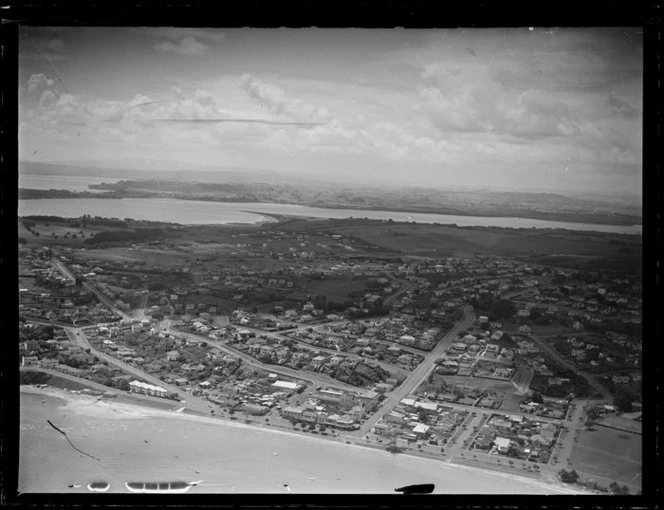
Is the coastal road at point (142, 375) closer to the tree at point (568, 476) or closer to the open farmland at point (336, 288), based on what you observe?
the open farmland at point (336, 288)

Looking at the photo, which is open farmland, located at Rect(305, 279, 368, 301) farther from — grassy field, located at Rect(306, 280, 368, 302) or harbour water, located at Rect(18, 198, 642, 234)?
harbour water, located at Rect(18, 198, 642, 234)

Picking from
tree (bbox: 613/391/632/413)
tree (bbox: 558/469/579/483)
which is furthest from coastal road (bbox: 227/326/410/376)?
tree (bbox: 613/391/632/413)

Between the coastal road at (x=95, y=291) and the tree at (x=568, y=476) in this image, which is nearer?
the tree at (x=568, y=476)

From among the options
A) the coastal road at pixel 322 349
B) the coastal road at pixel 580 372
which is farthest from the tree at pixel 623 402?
the coastal road at pixel 322 349

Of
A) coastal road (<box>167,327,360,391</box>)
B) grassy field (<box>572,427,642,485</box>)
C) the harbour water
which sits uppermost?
the harbour water
